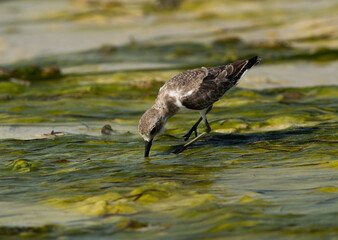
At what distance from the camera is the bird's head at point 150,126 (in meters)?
5.93

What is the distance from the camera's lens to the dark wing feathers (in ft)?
20.8

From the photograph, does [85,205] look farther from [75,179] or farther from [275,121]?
[275,121]

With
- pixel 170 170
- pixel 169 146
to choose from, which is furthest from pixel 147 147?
pixel 170 170

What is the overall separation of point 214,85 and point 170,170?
1.52m

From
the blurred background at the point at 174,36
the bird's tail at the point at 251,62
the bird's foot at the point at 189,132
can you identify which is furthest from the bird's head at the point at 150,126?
the blurred background at the point at 174,36

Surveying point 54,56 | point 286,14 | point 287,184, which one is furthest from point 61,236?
point 286,14

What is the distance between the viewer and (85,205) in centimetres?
438

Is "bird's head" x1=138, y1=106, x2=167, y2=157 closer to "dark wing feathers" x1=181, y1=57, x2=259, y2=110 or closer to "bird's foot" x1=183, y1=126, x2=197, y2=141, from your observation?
"dark wing feathers" x1=181, y1=57, x2=259, y2=110

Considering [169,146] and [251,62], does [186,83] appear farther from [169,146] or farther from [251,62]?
[251,62]

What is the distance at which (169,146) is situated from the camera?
20.8ft

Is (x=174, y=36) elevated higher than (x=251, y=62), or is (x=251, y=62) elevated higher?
(x=251, y=62)

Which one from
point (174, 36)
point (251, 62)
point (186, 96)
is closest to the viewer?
point (186, 96)

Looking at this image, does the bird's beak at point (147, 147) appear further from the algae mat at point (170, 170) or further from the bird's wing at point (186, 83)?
the bird's wing at point (186, 83)

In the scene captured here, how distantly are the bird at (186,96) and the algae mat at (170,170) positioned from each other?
26cm
